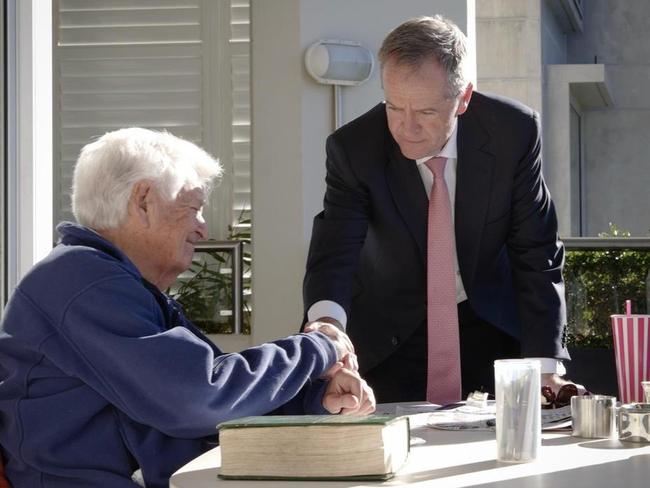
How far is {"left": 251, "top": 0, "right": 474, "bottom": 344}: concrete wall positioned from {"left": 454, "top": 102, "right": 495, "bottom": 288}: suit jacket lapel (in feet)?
7.07

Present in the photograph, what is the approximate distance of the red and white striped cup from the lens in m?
2.23

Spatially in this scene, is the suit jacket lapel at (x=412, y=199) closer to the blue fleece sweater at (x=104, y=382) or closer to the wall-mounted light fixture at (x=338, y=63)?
the blue fleece sweater at (x=104, y=382)

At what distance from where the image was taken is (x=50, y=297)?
185 cm

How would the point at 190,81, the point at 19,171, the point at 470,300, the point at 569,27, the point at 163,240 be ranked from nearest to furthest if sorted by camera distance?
the point at 163,240
the point at 470,300
the point at 19,171
the point at 190,81
the point at 569,27

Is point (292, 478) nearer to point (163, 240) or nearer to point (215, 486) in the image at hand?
point (215, 486)

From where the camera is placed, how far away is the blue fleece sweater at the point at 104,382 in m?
1.81

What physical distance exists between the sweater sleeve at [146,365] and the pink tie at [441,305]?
0.79 m

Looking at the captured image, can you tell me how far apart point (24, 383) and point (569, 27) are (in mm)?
13360

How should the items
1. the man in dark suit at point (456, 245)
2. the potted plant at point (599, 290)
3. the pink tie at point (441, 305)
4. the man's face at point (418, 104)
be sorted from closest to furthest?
the man's face at point (418, 104)
the pink tie at point (441, 305)
the man in dark suit at point (456, 245)
the potted plant at point (599, 290)

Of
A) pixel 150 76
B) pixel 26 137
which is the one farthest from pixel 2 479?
pixel 150 76

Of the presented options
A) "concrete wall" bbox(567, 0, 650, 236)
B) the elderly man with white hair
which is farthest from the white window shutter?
"concrete wall" bbox(567, 0, 650, 236)

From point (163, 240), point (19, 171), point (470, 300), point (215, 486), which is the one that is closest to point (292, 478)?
point (215, 486)

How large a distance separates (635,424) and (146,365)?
784 mm

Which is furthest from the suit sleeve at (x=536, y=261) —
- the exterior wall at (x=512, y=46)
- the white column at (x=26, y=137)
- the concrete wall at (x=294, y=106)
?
the exterior wall at (x=512, y=46)
